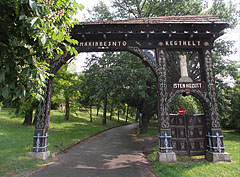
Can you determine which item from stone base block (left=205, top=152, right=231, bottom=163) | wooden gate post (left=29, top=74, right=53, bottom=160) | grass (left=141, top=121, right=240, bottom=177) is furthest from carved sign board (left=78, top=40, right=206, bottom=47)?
grass (left=141, top=121, right=240, bottom=177)

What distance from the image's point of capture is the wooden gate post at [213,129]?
21.7ft

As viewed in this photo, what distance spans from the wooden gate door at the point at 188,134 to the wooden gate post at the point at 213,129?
1.13 ft

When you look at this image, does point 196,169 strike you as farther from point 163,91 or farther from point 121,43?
point 121,43

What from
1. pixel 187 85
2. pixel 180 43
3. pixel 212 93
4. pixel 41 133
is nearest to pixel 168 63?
pixel 180 43

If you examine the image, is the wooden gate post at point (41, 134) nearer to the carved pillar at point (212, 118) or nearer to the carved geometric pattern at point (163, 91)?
the carved geometric pattern at point (163, 91)

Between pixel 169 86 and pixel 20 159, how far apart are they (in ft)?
23.8

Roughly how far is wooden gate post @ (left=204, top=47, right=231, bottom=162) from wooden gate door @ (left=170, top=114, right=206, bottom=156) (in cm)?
34

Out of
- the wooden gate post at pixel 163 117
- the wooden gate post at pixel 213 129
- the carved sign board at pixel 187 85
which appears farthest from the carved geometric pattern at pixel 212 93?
the wooden gate post at pixel 163 117

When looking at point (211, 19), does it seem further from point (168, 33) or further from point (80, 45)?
point (80, 45)

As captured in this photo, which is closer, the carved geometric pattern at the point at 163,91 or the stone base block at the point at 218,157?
the stone base block at the point at 218,157

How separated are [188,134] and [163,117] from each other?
1625 millimetres

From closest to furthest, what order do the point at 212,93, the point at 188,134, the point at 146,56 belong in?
the point at 212,93, the point at 188,134, the point at 146,56

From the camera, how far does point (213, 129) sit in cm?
693

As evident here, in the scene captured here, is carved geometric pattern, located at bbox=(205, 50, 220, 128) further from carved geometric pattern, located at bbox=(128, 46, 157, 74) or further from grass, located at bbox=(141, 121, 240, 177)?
carved geometric pattern, located at bbox=(128, 46, 157, 74)
